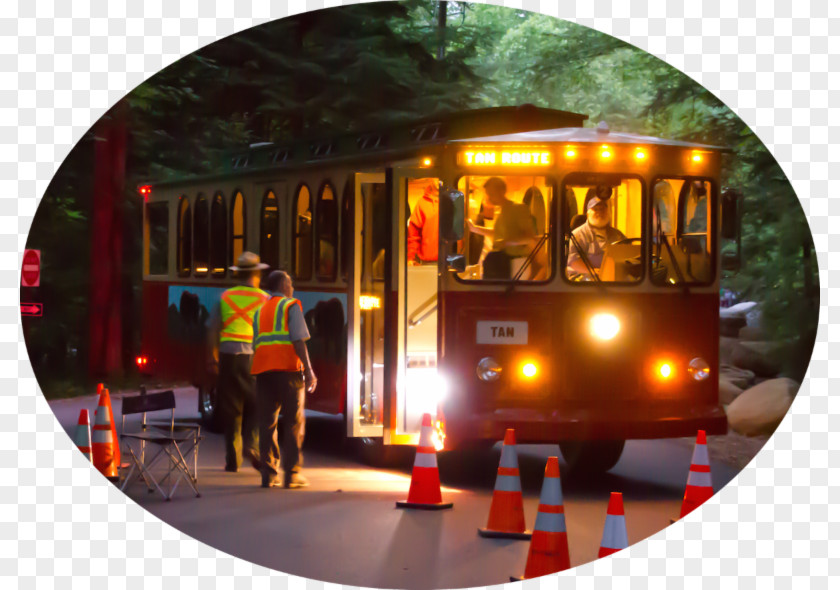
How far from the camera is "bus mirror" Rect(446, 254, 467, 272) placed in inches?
362

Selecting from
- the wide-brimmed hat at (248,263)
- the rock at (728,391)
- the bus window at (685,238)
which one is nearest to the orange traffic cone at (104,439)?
the wide-brimmed hat at (248,263)

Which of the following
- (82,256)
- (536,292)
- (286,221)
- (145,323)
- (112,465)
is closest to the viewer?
(536,292)

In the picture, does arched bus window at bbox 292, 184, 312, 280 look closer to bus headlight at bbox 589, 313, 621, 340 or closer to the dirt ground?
bus headlight at bbox 589, 313, 621, 340

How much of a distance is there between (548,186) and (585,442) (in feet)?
7.58

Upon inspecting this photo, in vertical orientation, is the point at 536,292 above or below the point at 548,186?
below

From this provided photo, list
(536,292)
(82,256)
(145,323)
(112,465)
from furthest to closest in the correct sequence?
(145,323)
(82,256)
(112,465)
(536,292)

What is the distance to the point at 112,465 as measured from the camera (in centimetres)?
982

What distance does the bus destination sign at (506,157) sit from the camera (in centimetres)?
913

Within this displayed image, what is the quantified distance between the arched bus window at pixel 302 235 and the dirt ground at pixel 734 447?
3824 mm

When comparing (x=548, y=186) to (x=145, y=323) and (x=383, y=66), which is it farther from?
(x=145, y=323)

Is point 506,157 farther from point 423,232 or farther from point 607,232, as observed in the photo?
point 423,232

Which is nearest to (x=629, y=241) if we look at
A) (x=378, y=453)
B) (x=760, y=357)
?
(x=378, y=453)

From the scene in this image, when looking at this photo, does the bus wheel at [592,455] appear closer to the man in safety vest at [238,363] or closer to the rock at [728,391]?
the rock at [728,391]

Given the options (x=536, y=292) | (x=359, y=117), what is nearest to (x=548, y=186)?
(x=536, y=292)
